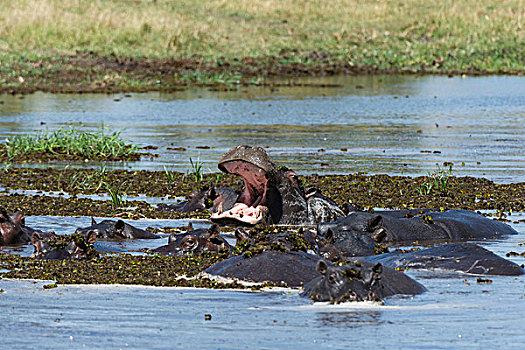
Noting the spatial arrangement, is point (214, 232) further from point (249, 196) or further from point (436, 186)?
point (436, 186)

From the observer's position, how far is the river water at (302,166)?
5195 mm

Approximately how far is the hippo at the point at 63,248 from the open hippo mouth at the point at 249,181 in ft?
5.62

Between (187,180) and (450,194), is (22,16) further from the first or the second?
(450,194)

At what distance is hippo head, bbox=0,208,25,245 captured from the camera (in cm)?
828

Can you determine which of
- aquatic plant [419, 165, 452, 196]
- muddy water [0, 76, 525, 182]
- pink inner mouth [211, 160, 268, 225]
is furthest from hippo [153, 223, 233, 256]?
muddy water [0, 76, 525, 182]

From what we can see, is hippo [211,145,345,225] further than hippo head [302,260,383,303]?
Yes

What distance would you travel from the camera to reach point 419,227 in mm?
8703

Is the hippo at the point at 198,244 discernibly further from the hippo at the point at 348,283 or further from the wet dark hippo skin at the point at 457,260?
the hippo at the point at 348,283

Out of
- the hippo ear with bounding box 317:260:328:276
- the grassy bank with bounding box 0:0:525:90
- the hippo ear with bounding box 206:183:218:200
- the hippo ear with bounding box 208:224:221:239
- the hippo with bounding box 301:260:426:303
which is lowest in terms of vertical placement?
the hippo ear with bounding box 206:183:218:200

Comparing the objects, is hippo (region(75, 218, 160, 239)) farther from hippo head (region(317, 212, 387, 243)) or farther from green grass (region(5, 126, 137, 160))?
green grass (region(5, 126, 137, 160))

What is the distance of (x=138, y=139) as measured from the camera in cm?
1775

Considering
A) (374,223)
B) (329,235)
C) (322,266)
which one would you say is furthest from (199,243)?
(322,266)

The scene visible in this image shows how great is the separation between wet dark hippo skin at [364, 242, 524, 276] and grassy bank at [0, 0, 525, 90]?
2326cm

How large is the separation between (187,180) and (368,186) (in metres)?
2.36
